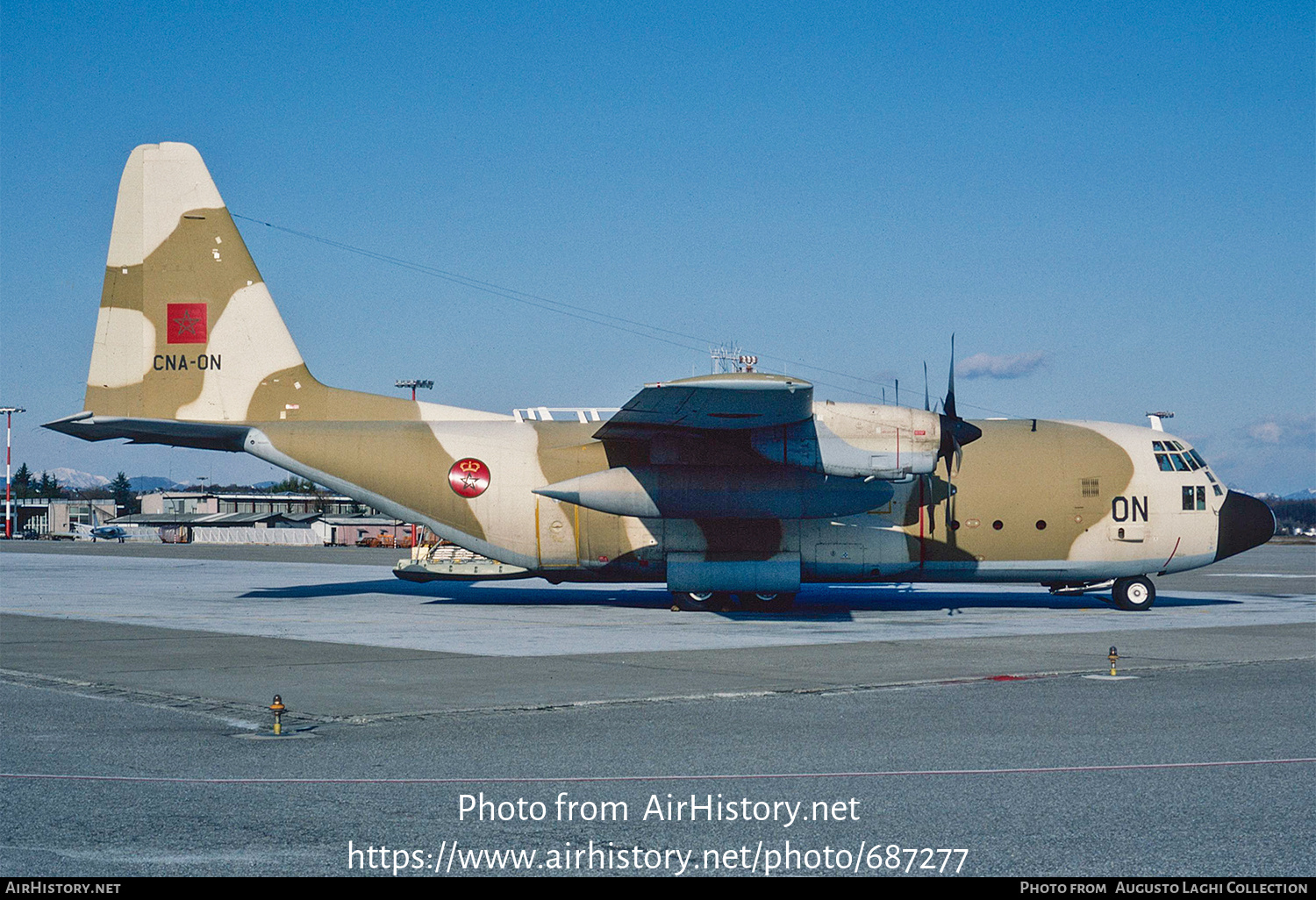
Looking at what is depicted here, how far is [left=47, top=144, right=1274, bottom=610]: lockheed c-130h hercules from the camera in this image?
25.5 meters

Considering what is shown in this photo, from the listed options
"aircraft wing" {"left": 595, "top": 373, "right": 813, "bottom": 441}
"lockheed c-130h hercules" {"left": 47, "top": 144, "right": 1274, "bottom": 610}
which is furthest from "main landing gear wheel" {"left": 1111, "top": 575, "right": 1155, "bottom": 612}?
"aircraft wing" {"left": 595, "top": 373, "right": 813, "bottom": 441}

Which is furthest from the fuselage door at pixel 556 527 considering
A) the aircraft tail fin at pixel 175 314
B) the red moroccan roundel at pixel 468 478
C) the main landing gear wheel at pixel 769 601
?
the aircraft tail fin at pixel 175 314

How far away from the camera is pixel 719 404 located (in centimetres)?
2138

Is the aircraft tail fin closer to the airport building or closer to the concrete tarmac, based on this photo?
the concrete tarmac

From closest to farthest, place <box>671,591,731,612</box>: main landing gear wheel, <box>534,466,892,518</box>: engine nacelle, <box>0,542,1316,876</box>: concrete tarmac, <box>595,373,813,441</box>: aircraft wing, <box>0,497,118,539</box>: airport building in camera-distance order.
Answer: <box>0,542,1316,876</box>: concrete tarmac
<box>595,373,813,441</box>: aircraft wing
<box>534,466,892,518</box>: engine nacelle
<box>671,591,731,612</box>: main landing gear wheel
<box>0,497,118,539</box>: airport building

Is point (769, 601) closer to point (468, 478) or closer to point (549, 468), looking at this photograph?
point (549, 468)

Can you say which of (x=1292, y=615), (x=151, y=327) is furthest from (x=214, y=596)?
(x=1292, y=615)

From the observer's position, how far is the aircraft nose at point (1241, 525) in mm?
26469

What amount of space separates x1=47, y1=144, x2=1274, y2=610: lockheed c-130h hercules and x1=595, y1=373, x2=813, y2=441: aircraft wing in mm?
1567

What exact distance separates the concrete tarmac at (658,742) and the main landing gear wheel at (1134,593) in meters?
3.85

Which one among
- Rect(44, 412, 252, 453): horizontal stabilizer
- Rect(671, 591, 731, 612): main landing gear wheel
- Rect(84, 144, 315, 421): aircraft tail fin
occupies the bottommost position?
Rect(671, 591, 731, 612): main landing gear wheel

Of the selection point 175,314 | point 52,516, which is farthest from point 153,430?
point 52,516

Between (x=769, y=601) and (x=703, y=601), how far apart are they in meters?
1.64

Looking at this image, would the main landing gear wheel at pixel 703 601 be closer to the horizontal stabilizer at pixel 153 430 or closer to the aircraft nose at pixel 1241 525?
the horizontal stabilizer at pixel 153 430
